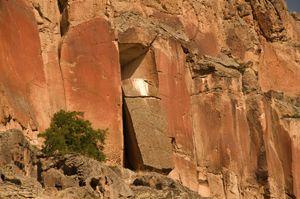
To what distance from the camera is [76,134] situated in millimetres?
17281

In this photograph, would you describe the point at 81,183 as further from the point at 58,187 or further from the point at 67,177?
the point at 58,187

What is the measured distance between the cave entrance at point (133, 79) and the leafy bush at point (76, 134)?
4.19 ft

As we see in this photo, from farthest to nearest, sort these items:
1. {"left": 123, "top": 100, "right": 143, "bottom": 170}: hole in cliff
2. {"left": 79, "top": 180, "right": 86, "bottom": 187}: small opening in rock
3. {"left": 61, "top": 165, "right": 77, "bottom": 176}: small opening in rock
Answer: {"left": 123, "top": 100, "right": 143, "bottom": 170}: hole in cliff → {"left": 61, "top": 165, "right": 77, "bottom": 176}: small opening in rock → {"left": 79, "top": 180, "right": 86, "bottom": 187}: small opening in rock

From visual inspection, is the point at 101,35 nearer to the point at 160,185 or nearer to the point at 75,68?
the point at 75,68

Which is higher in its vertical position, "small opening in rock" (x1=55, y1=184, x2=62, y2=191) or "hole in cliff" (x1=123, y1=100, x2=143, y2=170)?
"hole in cliff" (x1=123, y1=100, x2=143, y2=170)

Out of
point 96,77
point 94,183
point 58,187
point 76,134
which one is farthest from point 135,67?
point 58,187

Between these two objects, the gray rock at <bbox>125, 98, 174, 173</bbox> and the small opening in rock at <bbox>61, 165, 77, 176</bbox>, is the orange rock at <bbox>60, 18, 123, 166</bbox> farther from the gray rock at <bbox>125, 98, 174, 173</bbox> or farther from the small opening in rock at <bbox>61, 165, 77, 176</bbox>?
the small opening in rock at <bbox>61, 165, 77, 176</bbox>

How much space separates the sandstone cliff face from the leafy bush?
70cm

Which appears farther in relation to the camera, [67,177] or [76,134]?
[76,134]

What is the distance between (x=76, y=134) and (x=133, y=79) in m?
3.67

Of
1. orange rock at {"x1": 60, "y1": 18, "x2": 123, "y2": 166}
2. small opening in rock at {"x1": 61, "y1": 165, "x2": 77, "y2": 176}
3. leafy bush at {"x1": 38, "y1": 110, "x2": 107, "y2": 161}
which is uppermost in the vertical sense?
orange rock at {"x1": 60, "y1": 18, "x2": 123, "y2": 166}

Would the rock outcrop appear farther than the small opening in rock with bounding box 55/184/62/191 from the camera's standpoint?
No

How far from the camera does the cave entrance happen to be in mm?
19156

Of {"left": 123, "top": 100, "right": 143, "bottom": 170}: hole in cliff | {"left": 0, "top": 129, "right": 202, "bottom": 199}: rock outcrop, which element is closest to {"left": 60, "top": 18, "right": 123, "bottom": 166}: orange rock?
{"left": 123, "top": 100, "right": 143, "bottom": 170}: hole in cliff
